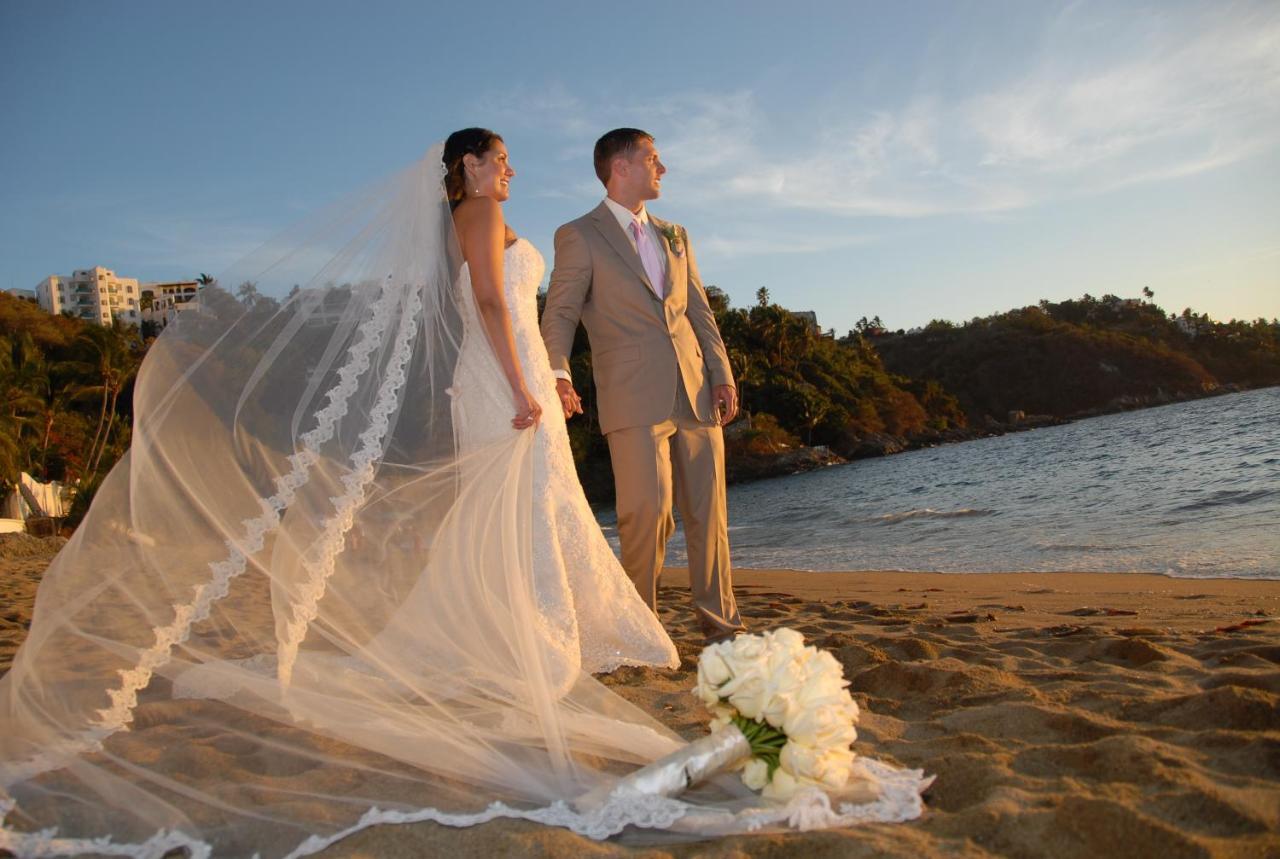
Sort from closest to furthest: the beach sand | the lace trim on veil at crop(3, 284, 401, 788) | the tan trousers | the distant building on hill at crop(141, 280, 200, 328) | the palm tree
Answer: the beach sand < the lace trim on veil at crop(3, 284, 401, 788) < the tan trousers < the palm tree < the distant building on hill at crop(141, 280, 200, 328)

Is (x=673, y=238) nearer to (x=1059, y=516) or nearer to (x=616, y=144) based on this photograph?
(x=616, y=144)

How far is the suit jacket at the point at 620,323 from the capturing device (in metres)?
4.14

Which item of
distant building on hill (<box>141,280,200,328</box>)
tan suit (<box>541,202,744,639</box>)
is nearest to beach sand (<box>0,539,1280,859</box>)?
tan suit (<box>541,202,744,639</box>)

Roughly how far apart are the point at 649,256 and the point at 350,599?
2232 millimetres

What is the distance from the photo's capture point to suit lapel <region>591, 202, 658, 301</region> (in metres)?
4.23

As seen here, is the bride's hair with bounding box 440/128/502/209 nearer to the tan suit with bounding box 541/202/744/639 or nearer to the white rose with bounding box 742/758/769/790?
the tan suit with bounding box 541/202/744/639

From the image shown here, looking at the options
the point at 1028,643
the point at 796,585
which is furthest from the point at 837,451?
the point at 1028,643

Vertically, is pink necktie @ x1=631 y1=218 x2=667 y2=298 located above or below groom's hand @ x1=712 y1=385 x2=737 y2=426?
above

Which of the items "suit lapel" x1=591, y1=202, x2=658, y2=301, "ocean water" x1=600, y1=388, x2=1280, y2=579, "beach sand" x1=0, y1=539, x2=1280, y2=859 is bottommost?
"ocean water" x1=600, y1=388, x2=1280, y2=579

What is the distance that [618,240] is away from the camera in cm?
428

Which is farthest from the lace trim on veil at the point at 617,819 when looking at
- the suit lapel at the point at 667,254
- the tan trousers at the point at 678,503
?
the suit lapel at the point at 667,254

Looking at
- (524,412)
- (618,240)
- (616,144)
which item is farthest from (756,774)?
(616,144)

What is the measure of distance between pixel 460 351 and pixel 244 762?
155 cm

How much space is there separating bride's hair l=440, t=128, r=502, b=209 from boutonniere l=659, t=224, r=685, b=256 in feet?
3.56
